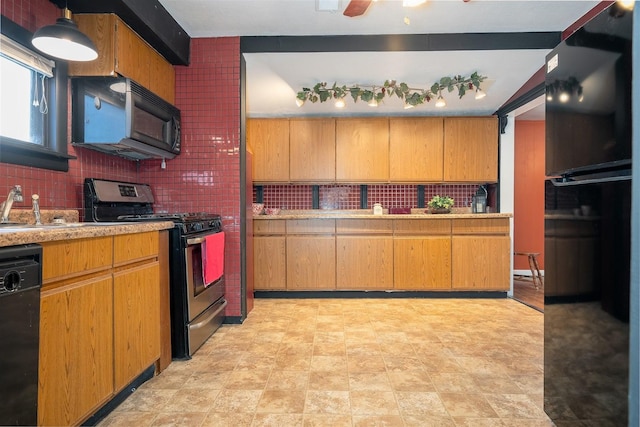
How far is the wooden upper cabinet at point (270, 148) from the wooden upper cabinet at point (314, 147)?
9 centimetres

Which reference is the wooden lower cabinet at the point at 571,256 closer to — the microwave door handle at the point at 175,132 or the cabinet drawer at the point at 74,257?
the cabinet drawer at the point at 74,257

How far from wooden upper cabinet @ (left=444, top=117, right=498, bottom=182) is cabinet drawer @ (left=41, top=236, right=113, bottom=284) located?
3.81 meters

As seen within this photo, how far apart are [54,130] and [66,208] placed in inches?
19.7

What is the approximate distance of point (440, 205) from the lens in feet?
13.9

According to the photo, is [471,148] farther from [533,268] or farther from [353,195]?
[533,268]

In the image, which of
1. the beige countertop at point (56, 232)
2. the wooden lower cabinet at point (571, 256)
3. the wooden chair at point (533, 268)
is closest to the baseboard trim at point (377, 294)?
the wooden chair at point (533, 268)

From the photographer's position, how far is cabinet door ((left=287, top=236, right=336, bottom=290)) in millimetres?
3973

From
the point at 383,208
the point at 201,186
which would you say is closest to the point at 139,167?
the point at 201,186

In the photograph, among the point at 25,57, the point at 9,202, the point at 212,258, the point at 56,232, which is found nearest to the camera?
the point at 56,232

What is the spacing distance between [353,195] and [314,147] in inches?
34.4

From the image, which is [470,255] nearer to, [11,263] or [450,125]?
[450,125]

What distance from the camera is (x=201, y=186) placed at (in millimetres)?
3035

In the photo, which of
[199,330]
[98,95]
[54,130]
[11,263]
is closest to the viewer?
[11,263]

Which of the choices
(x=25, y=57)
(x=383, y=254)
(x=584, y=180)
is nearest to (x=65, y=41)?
(x=25, y=57)
